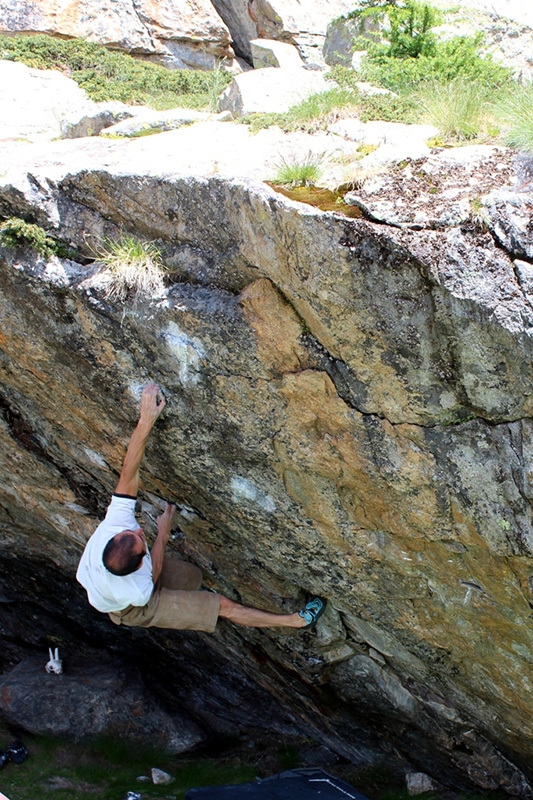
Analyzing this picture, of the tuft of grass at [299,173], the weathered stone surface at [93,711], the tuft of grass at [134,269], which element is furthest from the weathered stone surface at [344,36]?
the weathered stone surface at [93,711]

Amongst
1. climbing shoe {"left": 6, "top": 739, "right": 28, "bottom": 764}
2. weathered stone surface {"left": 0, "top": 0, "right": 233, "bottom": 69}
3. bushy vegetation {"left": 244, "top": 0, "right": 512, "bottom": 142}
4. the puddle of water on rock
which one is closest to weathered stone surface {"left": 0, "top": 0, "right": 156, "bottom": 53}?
weathered stone surface {"left": 0, "top": 0, "right": 233, "bottom": 69}

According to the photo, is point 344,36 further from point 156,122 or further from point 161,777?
point 161,777

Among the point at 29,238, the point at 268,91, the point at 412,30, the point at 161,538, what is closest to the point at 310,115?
the point at 268,91

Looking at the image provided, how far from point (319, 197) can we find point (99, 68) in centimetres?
944

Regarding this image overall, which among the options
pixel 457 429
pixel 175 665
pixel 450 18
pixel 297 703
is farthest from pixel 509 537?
pixel 450 18

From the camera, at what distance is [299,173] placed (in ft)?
15.9

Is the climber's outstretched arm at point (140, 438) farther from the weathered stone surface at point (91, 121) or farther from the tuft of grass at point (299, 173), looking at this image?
the weathered stone surface at point (91, 121)

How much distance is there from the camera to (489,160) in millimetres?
4891

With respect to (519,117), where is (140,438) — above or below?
below

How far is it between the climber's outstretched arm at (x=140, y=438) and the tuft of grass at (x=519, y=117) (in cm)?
325

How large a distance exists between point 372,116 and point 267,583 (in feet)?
14.7

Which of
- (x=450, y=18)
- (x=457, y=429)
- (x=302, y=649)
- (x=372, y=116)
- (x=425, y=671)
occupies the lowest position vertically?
(x=302, y=649)

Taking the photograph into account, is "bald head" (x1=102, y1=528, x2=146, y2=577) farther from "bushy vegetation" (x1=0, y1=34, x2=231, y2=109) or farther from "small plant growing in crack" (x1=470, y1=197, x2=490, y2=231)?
"bushy vegetation" (x1=0, y1=34, x2=231, y2=109)

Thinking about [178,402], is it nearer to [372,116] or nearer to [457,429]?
[457,429]
